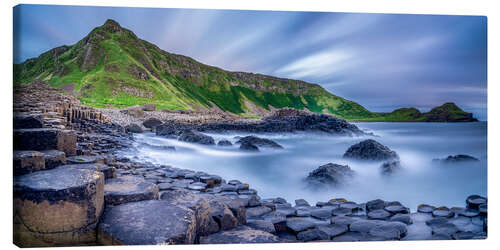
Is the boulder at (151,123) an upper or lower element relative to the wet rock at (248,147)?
upper

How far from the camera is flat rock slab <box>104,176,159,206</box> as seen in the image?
8.23 ft

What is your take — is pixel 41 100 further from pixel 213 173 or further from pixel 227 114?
pixel 227 114

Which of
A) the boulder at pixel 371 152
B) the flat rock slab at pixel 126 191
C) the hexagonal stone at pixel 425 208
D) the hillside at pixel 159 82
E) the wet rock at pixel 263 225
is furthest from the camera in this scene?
the boulder at pixel 371 152

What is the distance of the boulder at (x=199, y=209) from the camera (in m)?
2.56

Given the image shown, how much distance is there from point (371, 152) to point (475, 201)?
1.45 m

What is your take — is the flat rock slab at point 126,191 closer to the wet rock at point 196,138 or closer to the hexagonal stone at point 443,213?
the wet rock at point 196,138

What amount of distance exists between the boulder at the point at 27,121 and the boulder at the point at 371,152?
414cm

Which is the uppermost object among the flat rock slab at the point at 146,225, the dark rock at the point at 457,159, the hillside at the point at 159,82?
the hillside at the point at 159,82

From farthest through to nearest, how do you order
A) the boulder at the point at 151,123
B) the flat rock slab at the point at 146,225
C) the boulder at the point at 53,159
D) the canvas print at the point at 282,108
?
the boulder at the point at 151,123 → the canvas print at the point at 282,108 → the boulder at the point at 53,159 → the flat rock slab at the point at 146,225

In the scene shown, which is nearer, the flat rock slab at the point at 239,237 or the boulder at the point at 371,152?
the flat rock slab at the point at 239,237

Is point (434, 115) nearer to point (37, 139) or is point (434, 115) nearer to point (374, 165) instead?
point (374, 165)

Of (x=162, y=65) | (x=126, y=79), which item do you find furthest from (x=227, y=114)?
(x=126, y=79)

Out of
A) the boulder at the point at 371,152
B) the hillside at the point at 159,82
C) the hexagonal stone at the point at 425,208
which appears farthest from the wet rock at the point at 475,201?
the hillside at the point at 159,82

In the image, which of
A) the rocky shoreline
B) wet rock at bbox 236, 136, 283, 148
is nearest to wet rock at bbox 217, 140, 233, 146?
wet rock at bbox 236, 136, 283, 148
